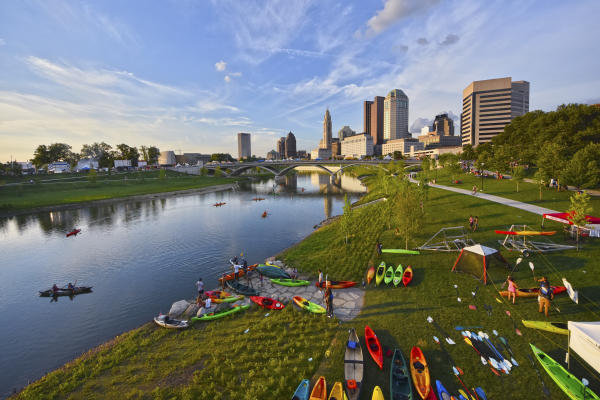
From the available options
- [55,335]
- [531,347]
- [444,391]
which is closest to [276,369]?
[444,391]

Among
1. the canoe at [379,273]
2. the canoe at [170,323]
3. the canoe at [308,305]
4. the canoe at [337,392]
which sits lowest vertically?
the canoe at [170,323]

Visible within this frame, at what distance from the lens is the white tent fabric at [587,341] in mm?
9305

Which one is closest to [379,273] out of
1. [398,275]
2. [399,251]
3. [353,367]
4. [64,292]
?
[398,275]

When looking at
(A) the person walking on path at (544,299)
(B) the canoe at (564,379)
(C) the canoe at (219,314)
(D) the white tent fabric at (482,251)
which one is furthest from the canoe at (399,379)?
(D) the white tent fabric at (482,251)

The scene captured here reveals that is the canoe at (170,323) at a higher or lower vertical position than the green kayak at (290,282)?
lower

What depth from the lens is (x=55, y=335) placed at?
16375 mm

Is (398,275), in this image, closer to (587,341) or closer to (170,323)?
(587,341)

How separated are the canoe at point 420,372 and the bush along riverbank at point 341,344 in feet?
1.88

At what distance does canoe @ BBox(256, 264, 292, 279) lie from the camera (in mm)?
20948

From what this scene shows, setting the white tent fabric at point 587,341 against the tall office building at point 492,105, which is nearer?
the white tent fabric at point 587,341

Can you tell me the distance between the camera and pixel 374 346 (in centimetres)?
1139

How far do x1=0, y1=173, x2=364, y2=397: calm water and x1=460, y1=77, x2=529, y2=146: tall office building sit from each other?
466ft

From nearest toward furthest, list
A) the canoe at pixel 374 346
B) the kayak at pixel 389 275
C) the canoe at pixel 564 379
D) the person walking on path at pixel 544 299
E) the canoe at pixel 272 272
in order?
1. the canoe at pixel 564 379
2. the canoe at pixel 374 346
3. the person walking on path at pixel 544 299
4. the kayak at pixel 389 275
5. the canoe at pixel 272 272

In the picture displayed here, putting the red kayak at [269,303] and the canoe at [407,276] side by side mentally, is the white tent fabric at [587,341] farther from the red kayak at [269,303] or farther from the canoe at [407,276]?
the red kayak at [269,303]
